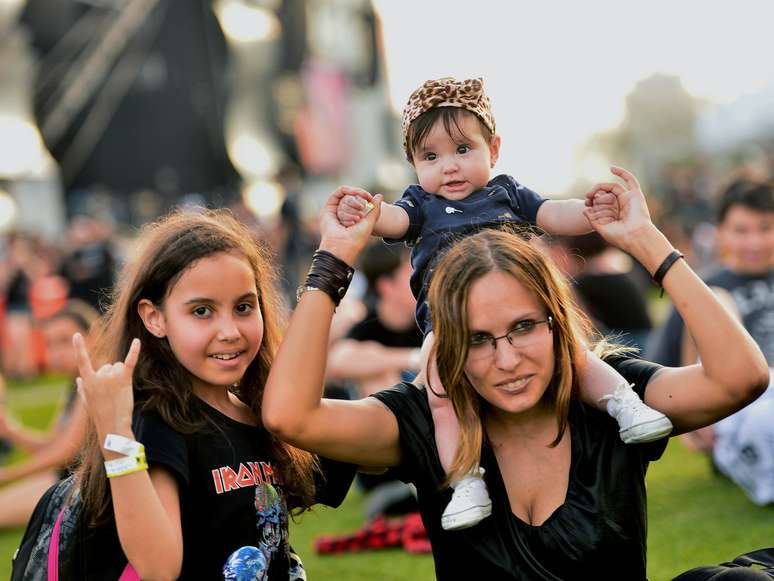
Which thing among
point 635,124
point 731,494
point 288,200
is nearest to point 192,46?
point 288,200

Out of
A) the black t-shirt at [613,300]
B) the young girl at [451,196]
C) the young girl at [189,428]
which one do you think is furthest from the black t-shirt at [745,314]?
the young girl at [189,428]

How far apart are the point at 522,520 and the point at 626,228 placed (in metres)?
0.88

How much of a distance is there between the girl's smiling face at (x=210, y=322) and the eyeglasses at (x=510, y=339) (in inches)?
26.3

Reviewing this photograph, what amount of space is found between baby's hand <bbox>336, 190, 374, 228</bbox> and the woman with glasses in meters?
0.02

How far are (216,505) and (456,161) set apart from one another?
1314 mm

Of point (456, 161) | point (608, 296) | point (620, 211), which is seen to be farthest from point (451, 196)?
point (608, 296)

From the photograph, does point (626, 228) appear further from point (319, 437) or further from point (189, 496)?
point (189, 496)

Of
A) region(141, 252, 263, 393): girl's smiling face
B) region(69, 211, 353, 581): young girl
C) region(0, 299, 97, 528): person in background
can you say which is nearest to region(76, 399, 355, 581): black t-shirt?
region(69, 211, 353, 581): young girl

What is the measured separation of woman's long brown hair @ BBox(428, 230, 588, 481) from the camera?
2652mm

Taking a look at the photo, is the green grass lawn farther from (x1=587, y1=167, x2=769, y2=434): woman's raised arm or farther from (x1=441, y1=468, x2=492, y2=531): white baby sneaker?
(x1=587, y1=167, x2=769, y2=434): woman's raised arm

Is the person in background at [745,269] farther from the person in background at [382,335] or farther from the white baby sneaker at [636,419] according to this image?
the white baby sneaker at [636,419]

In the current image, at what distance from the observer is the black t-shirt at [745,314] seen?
20.0 ft

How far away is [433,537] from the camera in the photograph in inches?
110

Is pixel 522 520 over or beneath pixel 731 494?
over
